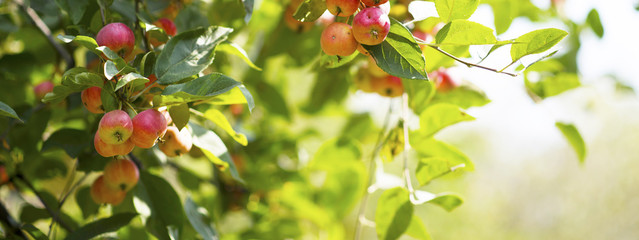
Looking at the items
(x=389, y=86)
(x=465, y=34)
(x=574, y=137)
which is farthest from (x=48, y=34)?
(x=574, y=137)

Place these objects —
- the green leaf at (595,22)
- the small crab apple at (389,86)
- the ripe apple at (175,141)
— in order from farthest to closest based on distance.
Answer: the green leaf at (595,22) → the small crab apple at (389,86) → the ripe apple at (175,141)

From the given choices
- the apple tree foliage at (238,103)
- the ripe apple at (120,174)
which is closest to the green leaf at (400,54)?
the apple tree foliage at (238,103)

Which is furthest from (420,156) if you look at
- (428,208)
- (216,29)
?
(428,208)

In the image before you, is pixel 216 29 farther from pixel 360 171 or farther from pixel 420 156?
pixel 360 171

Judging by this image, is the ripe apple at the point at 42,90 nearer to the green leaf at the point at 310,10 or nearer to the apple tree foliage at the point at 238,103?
the apple tree foliage at the point at 238,103

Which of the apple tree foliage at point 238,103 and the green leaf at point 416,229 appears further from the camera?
the green leaf at point 416,229

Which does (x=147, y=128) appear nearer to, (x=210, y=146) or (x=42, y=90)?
(x=210, y=146)

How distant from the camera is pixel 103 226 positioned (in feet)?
2.01

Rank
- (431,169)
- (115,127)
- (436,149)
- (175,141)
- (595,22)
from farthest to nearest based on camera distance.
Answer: (595,22), (436,149), (431,169), (175,141), (115,127)

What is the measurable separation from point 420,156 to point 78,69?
21.1 inches

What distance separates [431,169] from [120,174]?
409mm

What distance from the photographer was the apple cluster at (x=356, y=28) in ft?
1.44

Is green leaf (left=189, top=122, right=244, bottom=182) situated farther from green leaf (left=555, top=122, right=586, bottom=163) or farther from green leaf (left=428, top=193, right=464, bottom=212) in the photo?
green leaf (left=555, top=122, right=586, bottom=163)

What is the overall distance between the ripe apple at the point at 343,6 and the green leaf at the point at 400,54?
1.8 inches
